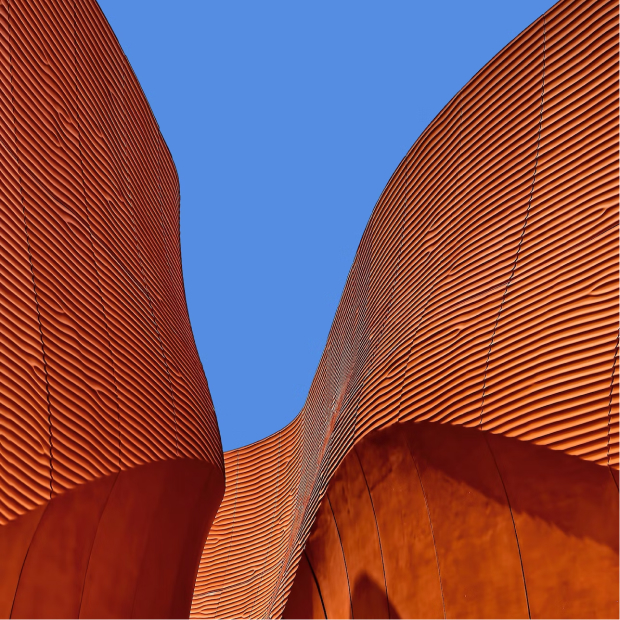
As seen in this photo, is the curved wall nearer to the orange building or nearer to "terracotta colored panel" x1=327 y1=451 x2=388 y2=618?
the orange building

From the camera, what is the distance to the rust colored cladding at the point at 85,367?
211 inches

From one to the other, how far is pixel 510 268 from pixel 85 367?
11.5ft

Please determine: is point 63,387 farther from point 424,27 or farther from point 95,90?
point 424,27

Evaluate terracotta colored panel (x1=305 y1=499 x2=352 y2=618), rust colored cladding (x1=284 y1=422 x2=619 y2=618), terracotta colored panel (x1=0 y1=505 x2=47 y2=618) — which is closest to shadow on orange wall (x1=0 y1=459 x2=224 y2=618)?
terracotta colored panel (x1=0 y1=505 x2=47 y2=618)

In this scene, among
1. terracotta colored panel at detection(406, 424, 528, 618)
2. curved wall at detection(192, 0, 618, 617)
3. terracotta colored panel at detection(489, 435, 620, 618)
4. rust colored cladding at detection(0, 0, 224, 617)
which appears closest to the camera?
rust colored cladding at detection(0, 0, 224, 617)

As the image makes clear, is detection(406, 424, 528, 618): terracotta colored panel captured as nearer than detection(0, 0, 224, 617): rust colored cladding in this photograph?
No

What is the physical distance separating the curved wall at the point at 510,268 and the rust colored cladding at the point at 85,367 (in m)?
1.72

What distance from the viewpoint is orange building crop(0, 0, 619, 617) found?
5.52m

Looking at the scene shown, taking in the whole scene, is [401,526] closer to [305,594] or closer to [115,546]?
[305,594]

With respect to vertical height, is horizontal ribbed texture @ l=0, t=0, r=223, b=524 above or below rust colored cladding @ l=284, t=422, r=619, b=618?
above

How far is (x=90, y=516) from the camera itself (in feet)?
18.5

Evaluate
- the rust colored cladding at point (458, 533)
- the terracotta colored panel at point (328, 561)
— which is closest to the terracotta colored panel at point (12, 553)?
the rust colored cladding at point (458, 533)

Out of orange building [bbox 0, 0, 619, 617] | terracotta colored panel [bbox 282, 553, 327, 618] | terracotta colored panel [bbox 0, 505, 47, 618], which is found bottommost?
terracotta colored panel [bbox 0, 505, 47, 618]

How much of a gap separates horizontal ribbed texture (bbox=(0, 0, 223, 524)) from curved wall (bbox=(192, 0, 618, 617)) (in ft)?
6.52
